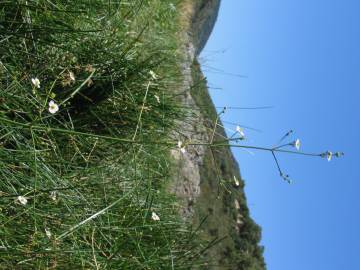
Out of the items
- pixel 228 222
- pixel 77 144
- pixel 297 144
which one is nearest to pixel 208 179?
pixel 228 222

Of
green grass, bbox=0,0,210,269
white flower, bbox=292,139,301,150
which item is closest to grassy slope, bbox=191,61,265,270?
green grass, bbox=0,0,210,269

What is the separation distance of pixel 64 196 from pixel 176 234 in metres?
0.71

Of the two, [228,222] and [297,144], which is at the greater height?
[228,222]

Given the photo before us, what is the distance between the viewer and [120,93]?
272 centimetres

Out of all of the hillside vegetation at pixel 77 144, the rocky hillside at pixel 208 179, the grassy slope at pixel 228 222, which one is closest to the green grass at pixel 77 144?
the hillside vegetation at pixel 77 144

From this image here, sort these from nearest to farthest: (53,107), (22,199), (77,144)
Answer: (22,199), (53,107), (77,144)

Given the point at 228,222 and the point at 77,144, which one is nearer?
the point at 77,144

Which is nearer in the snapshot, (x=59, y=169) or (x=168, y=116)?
(x=59, y=169)

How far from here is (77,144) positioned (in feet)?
8.09

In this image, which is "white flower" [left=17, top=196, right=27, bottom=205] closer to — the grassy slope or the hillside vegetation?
the hillside vegetation

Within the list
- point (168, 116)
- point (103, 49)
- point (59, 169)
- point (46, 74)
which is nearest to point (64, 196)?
point (59, 169)

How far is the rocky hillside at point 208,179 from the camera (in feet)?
10.2

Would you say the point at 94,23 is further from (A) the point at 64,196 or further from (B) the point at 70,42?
(A) the point at 64,196

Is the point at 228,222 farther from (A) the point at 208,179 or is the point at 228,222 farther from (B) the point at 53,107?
(B) the point at 53,107
